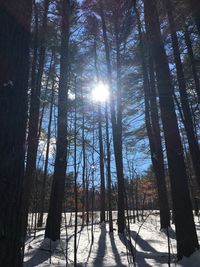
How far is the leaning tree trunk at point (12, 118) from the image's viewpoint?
1.71m

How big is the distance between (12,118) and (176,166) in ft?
14.3

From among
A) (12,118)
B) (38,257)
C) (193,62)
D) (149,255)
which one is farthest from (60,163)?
(12,118)

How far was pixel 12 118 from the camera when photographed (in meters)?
1.86

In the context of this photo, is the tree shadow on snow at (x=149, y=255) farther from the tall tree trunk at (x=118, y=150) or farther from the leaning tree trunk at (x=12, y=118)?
the leaning tree trunk at (x=12, y=118)

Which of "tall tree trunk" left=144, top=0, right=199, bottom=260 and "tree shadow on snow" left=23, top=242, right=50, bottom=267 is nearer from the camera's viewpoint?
"tall tree trunk" left=144, top=0, right=199, bottom=260

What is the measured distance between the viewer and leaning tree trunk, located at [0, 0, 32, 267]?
171cm

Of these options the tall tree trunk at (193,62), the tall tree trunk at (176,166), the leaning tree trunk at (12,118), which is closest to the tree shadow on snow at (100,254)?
the tall tree trunk at (176,166)

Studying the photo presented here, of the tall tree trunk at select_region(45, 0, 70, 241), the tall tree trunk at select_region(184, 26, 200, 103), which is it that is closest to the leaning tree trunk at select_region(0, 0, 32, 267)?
the tall tree trunk at select_region(45, 0, 70, 241)

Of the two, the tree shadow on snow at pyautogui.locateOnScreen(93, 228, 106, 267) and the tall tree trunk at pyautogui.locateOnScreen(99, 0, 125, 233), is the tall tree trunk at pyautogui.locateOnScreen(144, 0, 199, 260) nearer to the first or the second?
the tree shadow on snow at pyautogui.locateOnScreen(93, 228, 106, 267)

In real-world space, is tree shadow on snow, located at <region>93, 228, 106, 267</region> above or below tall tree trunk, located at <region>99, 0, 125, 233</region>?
below

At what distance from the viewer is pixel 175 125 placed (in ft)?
19.4

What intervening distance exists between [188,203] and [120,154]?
17.0 feet

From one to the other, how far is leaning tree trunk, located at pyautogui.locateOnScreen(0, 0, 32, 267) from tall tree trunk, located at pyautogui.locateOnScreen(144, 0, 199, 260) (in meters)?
4.19

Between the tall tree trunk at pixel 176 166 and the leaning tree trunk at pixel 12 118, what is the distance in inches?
165
